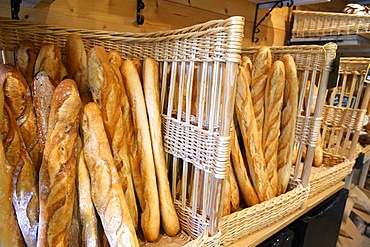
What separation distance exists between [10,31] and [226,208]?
3.06 ft

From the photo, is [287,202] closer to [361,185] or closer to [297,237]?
[297,237]

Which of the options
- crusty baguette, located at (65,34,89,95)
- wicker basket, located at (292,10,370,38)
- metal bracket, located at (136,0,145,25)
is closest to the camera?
crusty baguette, located at (65,34,89,95)

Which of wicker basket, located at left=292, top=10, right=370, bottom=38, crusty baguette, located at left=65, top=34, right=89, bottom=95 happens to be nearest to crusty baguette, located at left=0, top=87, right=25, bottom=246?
crusty baguette, located at left=65, top=34, right=89, bottom=95

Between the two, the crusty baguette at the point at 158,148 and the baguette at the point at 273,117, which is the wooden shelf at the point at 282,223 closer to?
the baguette at the point at 273,117

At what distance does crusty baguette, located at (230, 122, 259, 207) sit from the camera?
1.01m

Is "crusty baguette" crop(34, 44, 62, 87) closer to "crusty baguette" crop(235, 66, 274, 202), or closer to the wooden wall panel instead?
the wooden wall panel

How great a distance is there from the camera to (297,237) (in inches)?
48.3

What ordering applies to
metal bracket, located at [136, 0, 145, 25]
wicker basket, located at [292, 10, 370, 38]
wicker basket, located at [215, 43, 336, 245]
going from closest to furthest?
wicker basket, located at [215, 43, 336, 245] → metal bracket, located at [136, 0, 145, 25] → wicker basket, located at [292, 10, 370, 38]

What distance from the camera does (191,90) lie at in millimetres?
831

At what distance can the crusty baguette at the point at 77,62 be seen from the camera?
80 cm

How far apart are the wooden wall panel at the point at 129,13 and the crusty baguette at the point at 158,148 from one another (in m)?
0.40

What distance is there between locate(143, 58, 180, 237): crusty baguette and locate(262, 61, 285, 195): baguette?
0.48 m

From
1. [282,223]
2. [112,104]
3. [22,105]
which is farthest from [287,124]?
[22,105]

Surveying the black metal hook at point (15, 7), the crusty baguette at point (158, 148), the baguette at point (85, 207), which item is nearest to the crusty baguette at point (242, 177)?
the crusty baguette at point (158, 148)
